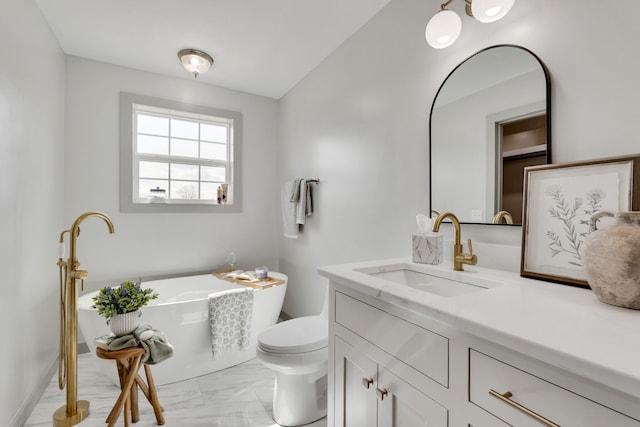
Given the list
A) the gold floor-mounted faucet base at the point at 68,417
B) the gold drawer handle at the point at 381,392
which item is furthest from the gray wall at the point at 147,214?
the gold drawer handle at the point at 381,392

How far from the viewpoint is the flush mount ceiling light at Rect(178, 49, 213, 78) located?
8.05 feet

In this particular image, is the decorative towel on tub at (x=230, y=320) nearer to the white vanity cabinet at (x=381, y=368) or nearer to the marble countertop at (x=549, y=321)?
the white vanity cabinet at (x=381, y=368)

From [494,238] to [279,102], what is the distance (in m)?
2.96

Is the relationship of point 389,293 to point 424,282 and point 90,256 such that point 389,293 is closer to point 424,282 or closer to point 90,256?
point 424,282

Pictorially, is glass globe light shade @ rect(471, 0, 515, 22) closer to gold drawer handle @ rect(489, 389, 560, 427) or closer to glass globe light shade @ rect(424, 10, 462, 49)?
glass globe light shade @ rect(424, 10, 462, 49)

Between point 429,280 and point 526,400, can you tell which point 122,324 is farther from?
point 526,400

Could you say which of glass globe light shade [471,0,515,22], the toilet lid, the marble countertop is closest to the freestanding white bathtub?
the toilet lid

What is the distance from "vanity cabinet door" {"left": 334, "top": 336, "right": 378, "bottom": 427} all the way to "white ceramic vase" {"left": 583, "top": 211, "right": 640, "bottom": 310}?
684 mm

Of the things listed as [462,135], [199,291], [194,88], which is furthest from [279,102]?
[462,135]

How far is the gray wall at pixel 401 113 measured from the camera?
3.23 feet

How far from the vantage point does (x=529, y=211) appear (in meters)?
1.11

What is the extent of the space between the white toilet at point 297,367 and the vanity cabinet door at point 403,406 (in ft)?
2.22

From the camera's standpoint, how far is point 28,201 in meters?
1.87

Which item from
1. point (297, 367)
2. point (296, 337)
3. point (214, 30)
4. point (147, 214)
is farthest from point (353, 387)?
point (147, 214)
